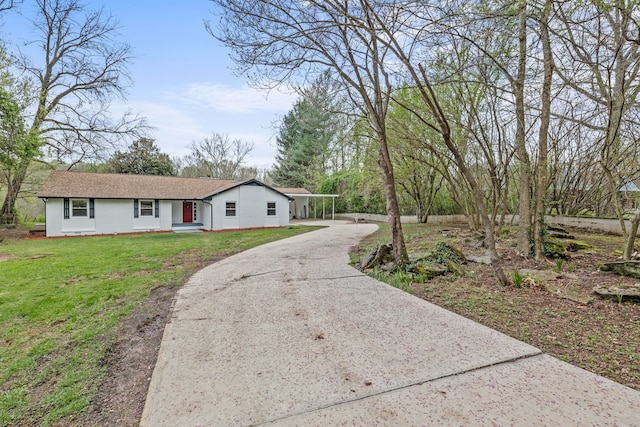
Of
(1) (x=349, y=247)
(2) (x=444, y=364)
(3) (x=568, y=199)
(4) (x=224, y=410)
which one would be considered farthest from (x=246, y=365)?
(3) (x=568, y=199)

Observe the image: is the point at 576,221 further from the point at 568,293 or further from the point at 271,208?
the point at 271,208

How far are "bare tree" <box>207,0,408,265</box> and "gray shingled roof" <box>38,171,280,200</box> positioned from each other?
38.9ft

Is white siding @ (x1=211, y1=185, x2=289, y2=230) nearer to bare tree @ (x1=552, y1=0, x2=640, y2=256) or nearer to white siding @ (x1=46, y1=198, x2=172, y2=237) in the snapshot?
white siding @ (x1=46, y1=198, x2=172, y2=237)

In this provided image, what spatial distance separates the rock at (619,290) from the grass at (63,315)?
6.12 metres

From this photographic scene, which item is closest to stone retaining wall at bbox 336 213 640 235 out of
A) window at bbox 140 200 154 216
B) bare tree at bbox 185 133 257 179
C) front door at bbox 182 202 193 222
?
front door at bbox 182 202 193 222

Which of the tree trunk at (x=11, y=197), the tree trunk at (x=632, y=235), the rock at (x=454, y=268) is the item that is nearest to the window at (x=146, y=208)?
the tree trunk at (x=11, y=197)

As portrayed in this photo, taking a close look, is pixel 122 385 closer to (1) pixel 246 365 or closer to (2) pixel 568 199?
(1) pixel 246 365

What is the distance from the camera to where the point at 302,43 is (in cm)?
592

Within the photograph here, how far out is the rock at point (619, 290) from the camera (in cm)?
402

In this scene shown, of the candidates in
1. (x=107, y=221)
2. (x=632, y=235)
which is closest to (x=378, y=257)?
(x=632, y=235)

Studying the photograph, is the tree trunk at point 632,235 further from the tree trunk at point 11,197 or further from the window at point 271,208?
the tree trunk at point 11,197

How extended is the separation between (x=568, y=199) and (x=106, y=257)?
18.0m

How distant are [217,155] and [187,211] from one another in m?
12.6

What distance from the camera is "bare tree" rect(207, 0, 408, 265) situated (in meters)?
5.17
